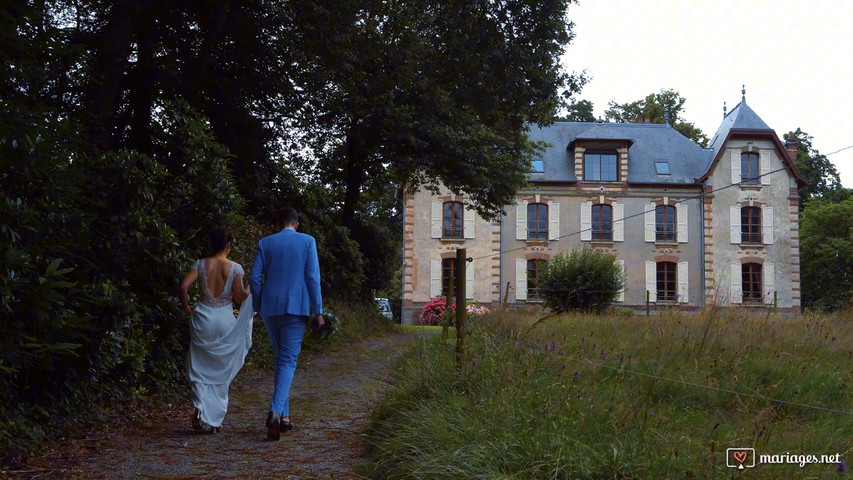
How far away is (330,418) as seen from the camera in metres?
6.78

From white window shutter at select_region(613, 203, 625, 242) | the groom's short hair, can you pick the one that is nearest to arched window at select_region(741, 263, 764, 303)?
white window shutter at select_region(613, 203, 625, 242)

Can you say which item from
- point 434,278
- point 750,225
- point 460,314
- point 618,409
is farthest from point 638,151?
point 618,409

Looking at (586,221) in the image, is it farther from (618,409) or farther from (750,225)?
(618,409)

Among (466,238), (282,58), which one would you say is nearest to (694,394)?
(282,58)

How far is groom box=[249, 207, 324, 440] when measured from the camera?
6.00m

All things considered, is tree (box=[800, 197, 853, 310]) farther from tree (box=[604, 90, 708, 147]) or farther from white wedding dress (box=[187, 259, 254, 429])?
white wedding dress (box=[187, 259, 254, 429])

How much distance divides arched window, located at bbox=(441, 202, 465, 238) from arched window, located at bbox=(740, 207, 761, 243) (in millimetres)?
13516

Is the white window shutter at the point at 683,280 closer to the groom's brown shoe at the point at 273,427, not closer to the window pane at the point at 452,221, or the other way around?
the window pane at the point at 452,221

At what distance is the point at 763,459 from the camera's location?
356 cm

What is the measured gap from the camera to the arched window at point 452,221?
36344 millimetres

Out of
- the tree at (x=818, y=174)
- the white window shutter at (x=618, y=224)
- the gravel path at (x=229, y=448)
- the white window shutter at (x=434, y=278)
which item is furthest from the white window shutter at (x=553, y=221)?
the gravel path at (x=229, y=448)

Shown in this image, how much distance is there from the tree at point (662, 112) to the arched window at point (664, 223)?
8.70 m

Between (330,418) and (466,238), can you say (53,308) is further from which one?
(466,238)

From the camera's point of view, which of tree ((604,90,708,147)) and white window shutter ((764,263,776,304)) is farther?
tree ((604,90,708,147))
